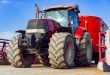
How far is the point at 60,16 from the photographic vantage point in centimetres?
1584

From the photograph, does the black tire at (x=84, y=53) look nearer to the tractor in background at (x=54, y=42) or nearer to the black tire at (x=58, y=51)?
the tractor in background at (x=54, y=42)

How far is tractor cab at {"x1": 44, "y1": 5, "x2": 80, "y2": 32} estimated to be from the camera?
51.6 feet

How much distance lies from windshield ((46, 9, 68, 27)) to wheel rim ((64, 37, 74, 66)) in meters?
1.39

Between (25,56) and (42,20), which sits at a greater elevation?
(42,20)

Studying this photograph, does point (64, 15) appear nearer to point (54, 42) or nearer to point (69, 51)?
point (69, 51)

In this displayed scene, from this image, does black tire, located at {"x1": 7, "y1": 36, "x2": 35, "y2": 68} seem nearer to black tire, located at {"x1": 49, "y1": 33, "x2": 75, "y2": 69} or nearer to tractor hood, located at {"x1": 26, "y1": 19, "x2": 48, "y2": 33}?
tractor hood, located at {"x1": 26, "y1": 19, "x2": 48, "y2": 33}

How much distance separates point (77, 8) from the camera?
16.5 m

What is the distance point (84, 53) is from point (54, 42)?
2.69 m

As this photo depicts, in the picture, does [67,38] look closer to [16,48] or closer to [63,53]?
[63,53]

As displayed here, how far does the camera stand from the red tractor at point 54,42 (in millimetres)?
13459

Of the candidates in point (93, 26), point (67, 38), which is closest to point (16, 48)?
point (67, 38)

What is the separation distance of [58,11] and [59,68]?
334 centimetres

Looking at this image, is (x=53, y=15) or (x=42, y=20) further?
(x=53, y=15)

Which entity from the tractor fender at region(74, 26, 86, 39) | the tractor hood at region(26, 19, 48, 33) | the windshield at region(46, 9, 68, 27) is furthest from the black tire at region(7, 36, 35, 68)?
the tractor fender at region(74, 26, 86, 39)
